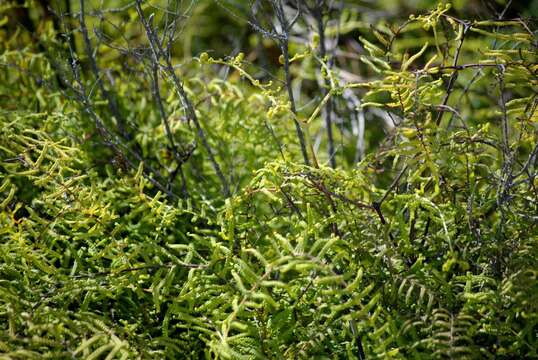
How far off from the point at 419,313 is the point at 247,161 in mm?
662

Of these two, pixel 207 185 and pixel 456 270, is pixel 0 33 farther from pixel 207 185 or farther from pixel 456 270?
pixel 456 270

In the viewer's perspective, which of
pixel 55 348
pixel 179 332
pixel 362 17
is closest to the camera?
pixel 55 348

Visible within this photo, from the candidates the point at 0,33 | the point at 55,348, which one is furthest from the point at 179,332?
the point at 0,33

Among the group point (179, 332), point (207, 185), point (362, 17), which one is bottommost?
point (179, 332)

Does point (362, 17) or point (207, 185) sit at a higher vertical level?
point (362, 17)

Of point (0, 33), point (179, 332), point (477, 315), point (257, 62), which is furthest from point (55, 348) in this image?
point (257, 62)

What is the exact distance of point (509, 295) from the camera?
2.73 ft

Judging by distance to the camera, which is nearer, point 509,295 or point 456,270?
point 509,295

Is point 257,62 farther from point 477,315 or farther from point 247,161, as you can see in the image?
point 477,315

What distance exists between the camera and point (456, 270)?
1.04 meters

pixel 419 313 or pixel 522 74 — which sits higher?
pixel 522 74

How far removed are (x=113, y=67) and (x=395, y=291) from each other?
97 cm

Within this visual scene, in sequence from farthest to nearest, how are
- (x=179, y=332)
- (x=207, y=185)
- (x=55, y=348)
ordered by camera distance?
(x=207, y=185), (x=179, y=332), (x=55, y=348)

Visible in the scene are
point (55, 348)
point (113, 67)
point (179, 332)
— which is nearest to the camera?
point (55, 348)
